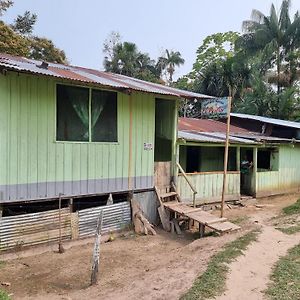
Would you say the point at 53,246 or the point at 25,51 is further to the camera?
the point at 25,51

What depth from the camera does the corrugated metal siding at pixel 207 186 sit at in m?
12.2

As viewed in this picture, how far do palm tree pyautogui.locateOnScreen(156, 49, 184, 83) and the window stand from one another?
3371 centimetres

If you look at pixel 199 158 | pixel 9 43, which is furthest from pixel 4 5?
pixel 199 158

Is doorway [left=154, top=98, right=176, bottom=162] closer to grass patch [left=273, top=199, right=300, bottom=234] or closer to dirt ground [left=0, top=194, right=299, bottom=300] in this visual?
dirt ground [left=0, top=194, right=299, bottom=300]

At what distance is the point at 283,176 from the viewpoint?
1694 centimetres

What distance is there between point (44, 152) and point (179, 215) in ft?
14.6

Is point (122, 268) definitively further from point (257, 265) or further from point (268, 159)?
point (268, 159)

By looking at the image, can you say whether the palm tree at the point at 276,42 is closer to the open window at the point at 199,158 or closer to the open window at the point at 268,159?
the open window at the point at 268,159

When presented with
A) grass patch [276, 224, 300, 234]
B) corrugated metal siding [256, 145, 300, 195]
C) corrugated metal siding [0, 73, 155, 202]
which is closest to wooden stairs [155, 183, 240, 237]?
grass patch [276, 224, 300, 234]

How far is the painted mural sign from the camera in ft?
34.6

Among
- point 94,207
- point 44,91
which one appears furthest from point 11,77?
point 94,207

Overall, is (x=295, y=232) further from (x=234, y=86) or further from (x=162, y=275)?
(x=234, y=86)

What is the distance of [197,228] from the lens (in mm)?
11055

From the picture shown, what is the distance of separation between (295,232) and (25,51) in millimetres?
18869
